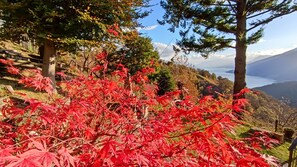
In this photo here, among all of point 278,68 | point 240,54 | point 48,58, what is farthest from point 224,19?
point 278,68

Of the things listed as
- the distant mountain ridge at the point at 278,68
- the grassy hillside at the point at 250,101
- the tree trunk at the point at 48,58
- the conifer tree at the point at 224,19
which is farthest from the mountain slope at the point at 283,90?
the tree trunk at the point at 48,58

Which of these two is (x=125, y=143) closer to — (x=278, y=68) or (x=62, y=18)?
(x=62, y=18)

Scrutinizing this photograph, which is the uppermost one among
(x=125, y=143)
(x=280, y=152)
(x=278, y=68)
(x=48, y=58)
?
(x=278, y=68)

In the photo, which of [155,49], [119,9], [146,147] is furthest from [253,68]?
[146,147]

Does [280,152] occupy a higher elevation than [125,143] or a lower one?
lower

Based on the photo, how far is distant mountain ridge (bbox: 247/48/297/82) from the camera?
3351 cm

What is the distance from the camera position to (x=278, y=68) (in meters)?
38.8

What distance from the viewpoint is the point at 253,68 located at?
1718 inches

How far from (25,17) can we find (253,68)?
144 ft

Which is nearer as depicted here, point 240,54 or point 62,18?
point 62,18

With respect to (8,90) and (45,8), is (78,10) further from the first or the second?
(8,90)

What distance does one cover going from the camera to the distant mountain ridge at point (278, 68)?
3351 centimetres

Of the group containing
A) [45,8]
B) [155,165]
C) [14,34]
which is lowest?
[155,165]

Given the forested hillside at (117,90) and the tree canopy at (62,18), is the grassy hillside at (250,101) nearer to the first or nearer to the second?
the forested hillside at (117,90)
